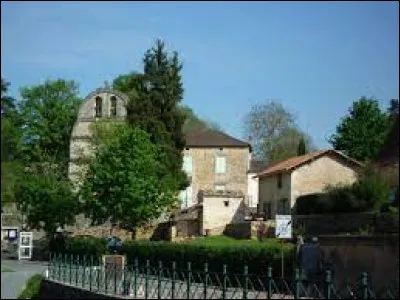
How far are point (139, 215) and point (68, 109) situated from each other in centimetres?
3001

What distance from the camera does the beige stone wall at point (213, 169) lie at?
7694cm

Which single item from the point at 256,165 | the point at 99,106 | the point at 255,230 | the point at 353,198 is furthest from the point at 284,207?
the point at 256,165

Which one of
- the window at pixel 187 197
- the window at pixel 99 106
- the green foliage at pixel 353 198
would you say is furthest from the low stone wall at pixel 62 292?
the window at pixel 187 197

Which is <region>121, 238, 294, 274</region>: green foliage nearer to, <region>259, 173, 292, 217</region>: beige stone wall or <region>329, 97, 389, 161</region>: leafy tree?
<region>259, 173, 292, 217</region>: beige stone wall

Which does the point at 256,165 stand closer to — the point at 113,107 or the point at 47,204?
the point at 113,107

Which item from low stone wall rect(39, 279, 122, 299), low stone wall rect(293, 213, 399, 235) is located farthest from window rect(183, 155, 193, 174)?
low stone wall rect(39, 279, 122, 299)

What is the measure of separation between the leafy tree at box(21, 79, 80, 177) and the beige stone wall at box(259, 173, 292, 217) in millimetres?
21938

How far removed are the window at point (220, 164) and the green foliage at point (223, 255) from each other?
3454cm

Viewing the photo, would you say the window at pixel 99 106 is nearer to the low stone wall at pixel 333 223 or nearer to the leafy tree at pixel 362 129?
the leafy tree at pixel 362 129

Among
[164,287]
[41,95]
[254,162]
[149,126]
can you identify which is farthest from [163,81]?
[164,287]

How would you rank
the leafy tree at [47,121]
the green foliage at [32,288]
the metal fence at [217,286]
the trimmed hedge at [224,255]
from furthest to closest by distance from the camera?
1. the leafy tree at [47,121]
2. the green foliage at [32,288]
3. the trimmed hedge at [224,255]
4. the metal fence at [217,286]

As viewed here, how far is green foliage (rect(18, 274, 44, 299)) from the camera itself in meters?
33.8

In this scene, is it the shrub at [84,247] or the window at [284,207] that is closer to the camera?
the shrub at [84,247]

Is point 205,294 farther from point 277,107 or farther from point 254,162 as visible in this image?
point 254,162
